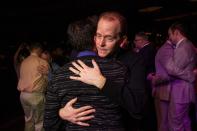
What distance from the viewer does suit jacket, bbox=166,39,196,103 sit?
185 inches

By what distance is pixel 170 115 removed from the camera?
4902 millimetres

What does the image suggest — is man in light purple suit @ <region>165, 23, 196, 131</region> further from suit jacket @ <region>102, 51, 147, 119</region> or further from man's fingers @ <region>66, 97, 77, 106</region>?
man's fingers @ <region>66, 97, 77, 106</region>

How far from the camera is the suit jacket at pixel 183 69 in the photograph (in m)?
4.70

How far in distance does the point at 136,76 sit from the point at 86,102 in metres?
0.33

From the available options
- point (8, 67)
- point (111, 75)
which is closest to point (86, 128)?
point (111, 75)

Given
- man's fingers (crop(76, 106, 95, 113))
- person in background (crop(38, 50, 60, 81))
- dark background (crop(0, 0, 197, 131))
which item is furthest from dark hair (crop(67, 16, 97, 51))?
dark background (crop(0, 0, 197, 131))

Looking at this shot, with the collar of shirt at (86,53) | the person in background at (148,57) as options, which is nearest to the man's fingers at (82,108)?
the collar of shirt at (86,53)

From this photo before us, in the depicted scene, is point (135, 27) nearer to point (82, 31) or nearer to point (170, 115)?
point (170, 115)

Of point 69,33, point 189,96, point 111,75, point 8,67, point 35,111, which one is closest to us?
point 111,75

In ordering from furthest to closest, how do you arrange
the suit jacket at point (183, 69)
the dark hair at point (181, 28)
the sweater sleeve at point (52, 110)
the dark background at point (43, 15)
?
the dark background at point (43, 15) < the dark hair at point (181, 28) < the suit jacket at point (183, 69) < the sweater sleeve at point (52, 110)

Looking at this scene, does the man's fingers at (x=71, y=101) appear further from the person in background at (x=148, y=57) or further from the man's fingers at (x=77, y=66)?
the person in background at (x=148, y=57)

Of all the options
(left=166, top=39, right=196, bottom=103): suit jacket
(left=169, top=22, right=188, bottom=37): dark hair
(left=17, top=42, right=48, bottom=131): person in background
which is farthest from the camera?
(left=17, top=42, right=48, bottom=131): person in background

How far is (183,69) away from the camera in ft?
15.4

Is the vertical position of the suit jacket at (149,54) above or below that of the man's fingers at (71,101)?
below
